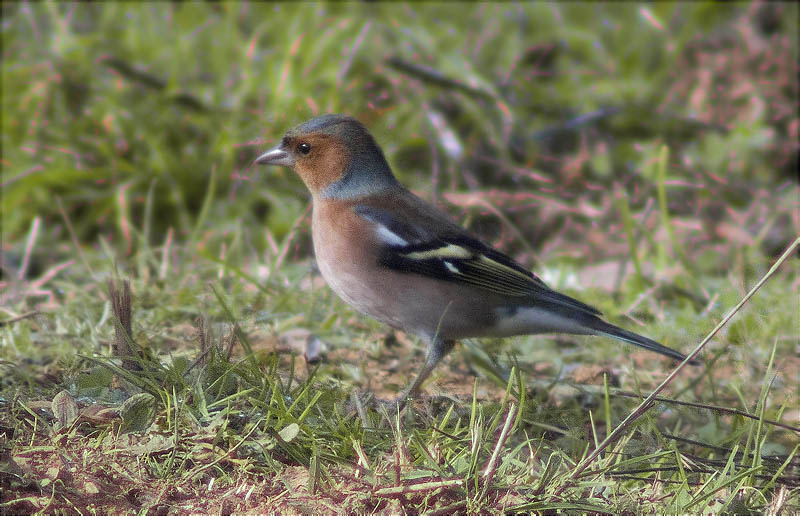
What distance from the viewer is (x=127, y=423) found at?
2562 millimetres

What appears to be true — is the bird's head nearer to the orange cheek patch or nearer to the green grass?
the orange cheek patch

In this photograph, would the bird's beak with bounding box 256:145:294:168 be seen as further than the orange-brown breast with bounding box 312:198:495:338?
Yes

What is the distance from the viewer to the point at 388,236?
3672 millimetres

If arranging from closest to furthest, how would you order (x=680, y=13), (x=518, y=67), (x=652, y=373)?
(x=652, y=373) < (x=518, y=67) < (x=680, y=13)

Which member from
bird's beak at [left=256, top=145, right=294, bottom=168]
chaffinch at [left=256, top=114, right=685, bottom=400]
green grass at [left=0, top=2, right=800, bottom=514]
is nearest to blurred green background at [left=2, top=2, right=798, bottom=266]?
green grass at [left=0, top=2, right=800, bottom=514]

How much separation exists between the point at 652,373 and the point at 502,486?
166 centimetres

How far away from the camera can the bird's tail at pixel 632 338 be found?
11.0 feet

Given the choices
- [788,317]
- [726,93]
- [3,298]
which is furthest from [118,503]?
[726,93]

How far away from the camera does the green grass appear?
8.32 ft

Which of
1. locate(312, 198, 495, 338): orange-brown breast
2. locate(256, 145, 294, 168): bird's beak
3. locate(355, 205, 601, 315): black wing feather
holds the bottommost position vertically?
locate(312, 198, 495, 338): orange-brown breast

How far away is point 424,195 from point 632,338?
7.32 ft

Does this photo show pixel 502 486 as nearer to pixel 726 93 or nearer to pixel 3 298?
pixel 3 298

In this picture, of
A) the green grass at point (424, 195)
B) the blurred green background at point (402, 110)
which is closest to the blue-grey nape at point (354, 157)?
the green grass at point (424, 195)

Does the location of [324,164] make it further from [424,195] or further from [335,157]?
[424,195]
